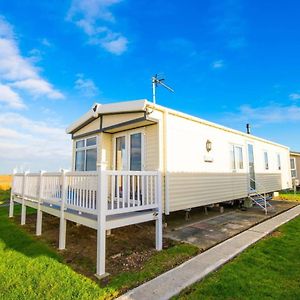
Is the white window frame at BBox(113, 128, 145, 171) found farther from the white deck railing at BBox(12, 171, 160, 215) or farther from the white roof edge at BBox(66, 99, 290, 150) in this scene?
the white deck railing at BBox(12, 171, 160, 215)

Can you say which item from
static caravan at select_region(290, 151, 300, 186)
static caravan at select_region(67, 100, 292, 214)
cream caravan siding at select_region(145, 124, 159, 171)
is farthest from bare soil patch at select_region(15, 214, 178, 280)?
static caravan at select_region(290, 151, 300, 186)

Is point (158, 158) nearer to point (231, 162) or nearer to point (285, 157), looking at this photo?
point (231, 162)

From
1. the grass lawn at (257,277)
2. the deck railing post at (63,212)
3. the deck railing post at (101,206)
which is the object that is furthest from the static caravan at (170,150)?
the grass lawn at (257,277)

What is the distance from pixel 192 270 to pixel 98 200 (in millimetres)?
2029

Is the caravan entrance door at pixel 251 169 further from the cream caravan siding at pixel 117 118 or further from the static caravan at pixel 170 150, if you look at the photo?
the cream caravan siding at pixel 117 118

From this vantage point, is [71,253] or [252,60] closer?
[71,253]

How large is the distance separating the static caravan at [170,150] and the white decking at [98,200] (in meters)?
0.58

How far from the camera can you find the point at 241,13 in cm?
950

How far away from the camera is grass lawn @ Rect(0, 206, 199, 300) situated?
10.3 feet

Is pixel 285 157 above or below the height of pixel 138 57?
below

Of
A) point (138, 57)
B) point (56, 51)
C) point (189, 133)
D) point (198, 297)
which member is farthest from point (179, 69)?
point (198, 297)

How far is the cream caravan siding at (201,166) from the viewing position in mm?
7277

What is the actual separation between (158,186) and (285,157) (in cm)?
1458

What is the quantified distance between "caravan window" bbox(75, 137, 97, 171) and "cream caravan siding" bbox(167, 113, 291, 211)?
3150 mm
